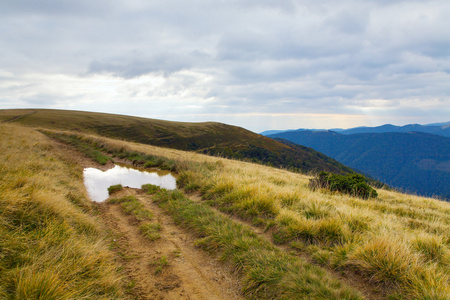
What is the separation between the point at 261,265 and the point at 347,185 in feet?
32.1

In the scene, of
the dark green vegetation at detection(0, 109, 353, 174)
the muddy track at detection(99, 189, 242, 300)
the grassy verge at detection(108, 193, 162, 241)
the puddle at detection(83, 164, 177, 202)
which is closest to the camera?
the muddy track at detection(99, 189, 242, 300)

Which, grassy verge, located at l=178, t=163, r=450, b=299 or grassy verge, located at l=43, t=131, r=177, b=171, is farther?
grassy verge, located at l=43, t=131, r=177, b=171

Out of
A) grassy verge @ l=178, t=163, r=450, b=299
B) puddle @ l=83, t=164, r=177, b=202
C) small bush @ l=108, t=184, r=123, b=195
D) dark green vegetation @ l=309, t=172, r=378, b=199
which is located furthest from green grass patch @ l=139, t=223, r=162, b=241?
dark green vegetation @ l=309, t=172, r=378, b=199

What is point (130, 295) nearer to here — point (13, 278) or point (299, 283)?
point (13, 278)

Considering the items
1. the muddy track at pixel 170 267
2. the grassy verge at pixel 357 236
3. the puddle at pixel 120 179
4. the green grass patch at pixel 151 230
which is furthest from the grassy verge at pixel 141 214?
the grassy verge at pixel 357 236

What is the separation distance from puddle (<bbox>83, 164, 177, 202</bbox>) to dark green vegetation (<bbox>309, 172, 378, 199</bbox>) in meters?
8.04

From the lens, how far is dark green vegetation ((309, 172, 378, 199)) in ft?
37.9

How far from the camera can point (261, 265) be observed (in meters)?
4.20

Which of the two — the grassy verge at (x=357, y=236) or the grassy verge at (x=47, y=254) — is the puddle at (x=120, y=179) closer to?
the grassy verge at (x=357, y=236)

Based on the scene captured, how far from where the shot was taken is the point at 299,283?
363cm

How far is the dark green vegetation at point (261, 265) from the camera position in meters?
3.51

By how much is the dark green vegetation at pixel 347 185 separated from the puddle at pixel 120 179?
8.04 meters

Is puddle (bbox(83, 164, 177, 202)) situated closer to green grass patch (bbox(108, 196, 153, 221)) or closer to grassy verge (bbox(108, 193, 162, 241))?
green grass patch (bbox(108, 196, 153, 221))

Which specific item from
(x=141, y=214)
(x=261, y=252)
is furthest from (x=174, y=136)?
(x=261, y=252)
